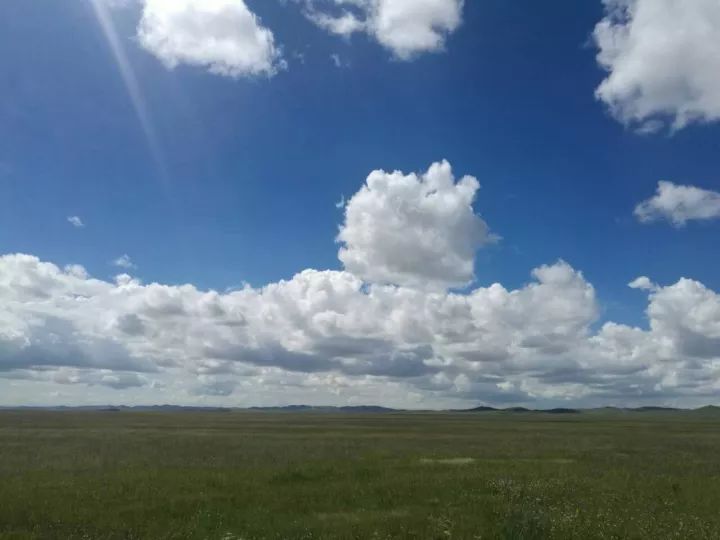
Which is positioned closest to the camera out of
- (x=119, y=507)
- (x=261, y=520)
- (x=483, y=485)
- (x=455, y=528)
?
(x=455, y=528)

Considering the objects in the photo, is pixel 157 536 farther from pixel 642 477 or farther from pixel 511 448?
pixel 511 448

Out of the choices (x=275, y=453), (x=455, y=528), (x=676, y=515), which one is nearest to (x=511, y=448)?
(x=275, y=453)

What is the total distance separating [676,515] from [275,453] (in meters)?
31.2

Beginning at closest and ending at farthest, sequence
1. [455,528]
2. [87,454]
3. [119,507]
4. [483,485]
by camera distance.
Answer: [455,528] < [119,507] < [483,485] < [87,454]

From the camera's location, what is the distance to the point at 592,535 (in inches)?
670

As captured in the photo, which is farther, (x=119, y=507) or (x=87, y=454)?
(x=87, y=454)

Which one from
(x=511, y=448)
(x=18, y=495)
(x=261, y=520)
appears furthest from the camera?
(x=511, y=448)

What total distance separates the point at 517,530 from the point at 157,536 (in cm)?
1021

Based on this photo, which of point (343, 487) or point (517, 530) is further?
point (343, 487)

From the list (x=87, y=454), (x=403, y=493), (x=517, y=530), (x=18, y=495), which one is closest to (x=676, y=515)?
(x=517, y=530)

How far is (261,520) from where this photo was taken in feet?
63.5

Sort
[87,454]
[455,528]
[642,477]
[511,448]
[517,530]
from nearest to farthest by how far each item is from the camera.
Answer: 1. [517,530]
2. [455,528]
3. [642,477]
4. [87,454]
5. [511,448]

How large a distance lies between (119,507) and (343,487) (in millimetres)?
9014

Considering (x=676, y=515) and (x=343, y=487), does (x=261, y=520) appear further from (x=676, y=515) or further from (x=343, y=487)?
(x=676, y=515)
